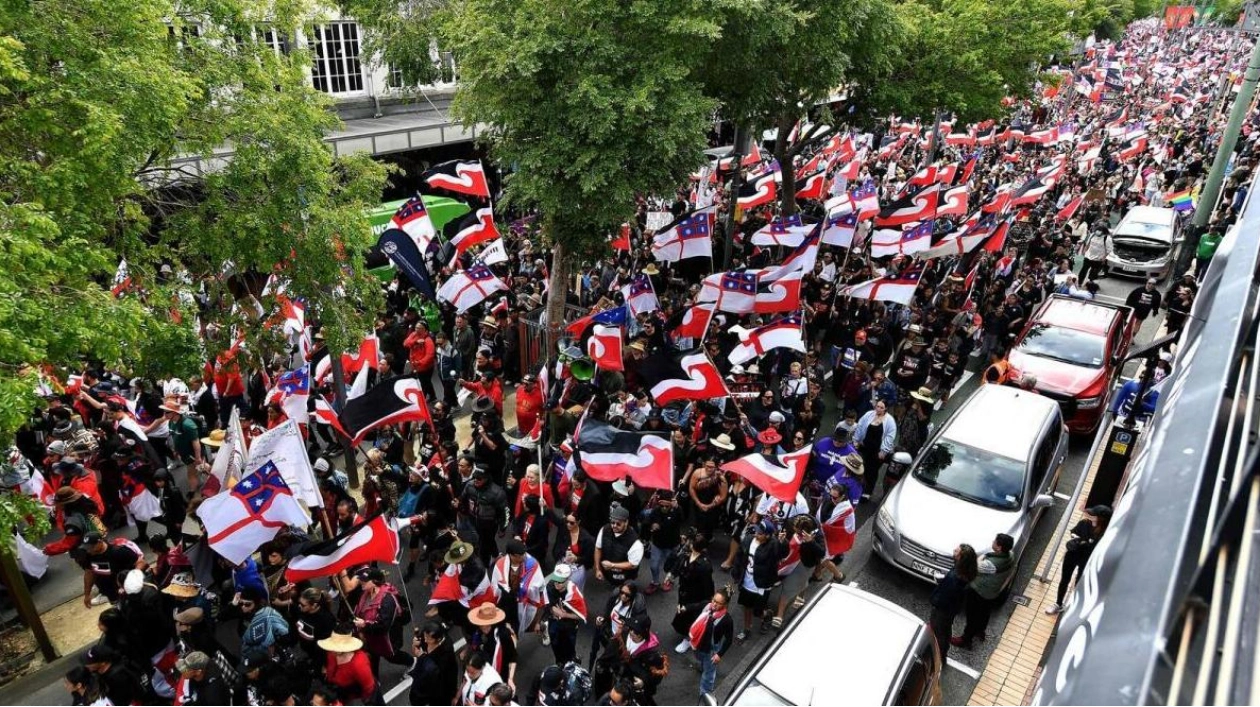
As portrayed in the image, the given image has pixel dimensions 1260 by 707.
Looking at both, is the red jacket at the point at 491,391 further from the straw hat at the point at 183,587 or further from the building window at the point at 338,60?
the building window at the point at 338,60

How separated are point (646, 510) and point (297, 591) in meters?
3.80

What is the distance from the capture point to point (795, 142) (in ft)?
70.7

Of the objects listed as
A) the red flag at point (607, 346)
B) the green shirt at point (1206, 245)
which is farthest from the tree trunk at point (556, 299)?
the green shirt at point (1206, 245)

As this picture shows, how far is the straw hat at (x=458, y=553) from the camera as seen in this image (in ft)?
26.4

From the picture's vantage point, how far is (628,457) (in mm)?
9188

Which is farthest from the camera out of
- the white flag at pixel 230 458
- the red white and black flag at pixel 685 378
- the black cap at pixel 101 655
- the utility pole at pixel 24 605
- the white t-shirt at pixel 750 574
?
the red white and black flag at pixel 685 378

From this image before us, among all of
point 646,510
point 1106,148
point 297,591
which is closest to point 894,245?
point 646,510

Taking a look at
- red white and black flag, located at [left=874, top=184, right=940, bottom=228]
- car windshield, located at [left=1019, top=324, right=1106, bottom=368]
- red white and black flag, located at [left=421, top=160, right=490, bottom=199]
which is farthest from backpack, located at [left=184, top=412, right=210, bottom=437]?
red white and black flag, located at [left=874, top=184, right=940, bottom=228]

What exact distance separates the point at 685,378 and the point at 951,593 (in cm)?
422

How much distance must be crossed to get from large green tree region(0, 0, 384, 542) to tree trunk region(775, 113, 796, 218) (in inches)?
498

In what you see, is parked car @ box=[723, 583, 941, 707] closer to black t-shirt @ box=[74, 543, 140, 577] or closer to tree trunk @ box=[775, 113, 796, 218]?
black t-shirt @ box=[74, 543, 140, 577]

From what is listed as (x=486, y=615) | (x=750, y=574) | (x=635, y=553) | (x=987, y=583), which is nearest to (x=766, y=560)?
(x=750, y=574)

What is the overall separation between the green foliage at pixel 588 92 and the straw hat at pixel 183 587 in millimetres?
7164

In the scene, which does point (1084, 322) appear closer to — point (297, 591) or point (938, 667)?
point (938, 667)
